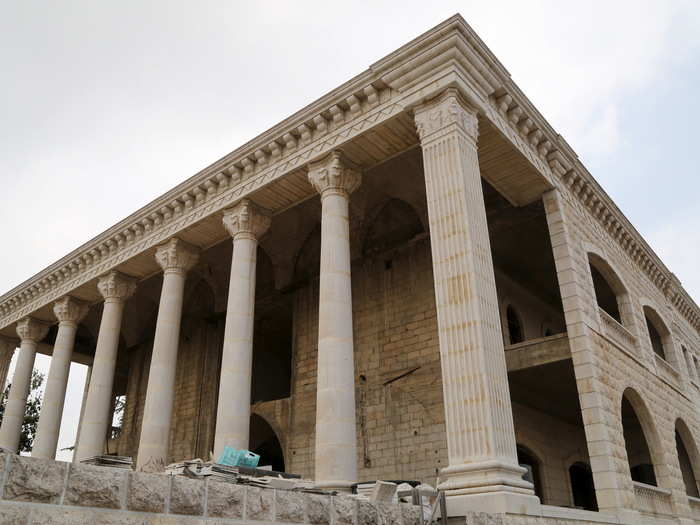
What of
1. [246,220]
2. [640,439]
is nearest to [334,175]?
[246,220]

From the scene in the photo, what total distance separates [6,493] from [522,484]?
24.5ft

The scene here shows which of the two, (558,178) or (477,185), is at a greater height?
(558,178)

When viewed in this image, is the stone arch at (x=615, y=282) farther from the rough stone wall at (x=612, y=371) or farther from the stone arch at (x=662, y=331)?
the stone arch at (x=662, y=331)

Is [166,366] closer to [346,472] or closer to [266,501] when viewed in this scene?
[346,472]

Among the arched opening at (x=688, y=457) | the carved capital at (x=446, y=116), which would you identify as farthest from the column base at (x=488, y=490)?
the arched opening at (x=688, y=457)

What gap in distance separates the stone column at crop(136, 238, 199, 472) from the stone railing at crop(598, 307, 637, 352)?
11.4 meters

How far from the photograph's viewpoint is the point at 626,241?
63.7ft

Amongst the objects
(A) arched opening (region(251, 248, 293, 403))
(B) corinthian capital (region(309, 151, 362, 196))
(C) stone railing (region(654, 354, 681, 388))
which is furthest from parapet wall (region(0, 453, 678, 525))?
(A) arched opening (region(251, 248, 293, 403))

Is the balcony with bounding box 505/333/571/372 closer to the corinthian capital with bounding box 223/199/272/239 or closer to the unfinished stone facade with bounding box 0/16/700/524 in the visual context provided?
the unfinished stone facade with bounding box 0/16/700/524

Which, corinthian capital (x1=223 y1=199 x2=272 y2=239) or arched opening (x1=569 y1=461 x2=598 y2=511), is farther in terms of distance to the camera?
arched opening (x1=569 y1=461 x2=598 y2=511)

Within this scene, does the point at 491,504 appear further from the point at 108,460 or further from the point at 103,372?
the point at 103,372

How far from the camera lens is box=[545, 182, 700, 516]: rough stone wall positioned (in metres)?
12.4

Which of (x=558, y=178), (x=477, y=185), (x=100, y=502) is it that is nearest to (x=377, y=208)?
(x=558, y=178)

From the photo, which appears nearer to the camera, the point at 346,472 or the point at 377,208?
the point at 346,472
